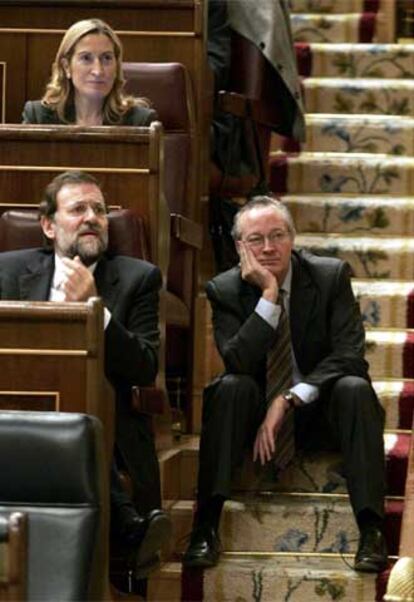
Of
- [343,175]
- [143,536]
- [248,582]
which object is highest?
[343,175]

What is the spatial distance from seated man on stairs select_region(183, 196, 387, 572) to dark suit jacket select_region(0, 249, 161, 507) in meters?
0.13

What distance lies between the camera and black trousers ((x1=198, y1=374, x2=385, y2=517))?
7.52ft

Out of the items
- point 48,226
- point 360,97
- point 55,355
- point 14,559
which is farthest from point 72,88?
point 14,559

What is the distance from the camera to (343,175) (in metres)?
3.23

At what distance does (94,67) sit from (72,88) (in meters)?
0.07

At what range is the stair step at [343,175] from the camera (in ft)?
10.6

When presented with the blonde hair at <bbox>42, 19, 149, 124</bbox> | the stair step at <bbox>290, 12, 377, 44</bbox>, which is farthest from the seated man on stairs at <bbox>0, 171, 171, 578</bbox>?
the stair step at <bbox>290, 12, 377, 44</bbox>

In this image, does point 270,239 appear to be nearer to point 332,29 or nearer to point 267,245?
point 267,245

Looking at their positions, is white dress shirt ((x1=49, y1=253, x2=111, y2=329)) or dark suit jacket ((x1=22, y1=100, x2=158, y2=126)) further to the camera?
dark suit jacket ((x1=22, y1=100, x2=158, y2=126))

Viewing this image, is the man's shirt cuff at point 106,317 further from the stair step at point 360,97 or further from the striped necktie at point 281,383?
the stair step at point 360,97

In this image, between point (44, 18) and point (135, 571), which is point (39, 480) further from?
point (44, 18)

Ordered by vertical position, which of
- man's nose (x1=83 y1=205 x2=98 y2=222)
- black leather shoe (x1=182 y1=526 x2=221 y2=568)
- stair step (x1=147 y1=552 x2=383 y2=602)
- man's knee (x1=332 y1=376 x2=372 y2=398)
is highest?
man's nose (x1=83 y1=205 x2=98 y2=222)

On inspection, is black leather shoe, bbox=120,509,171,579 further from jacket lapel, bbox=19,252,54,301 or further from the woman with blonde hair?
the woman with blonde hair

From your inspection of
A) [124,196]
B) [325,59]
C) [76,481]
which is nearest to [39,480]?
[76,481]
